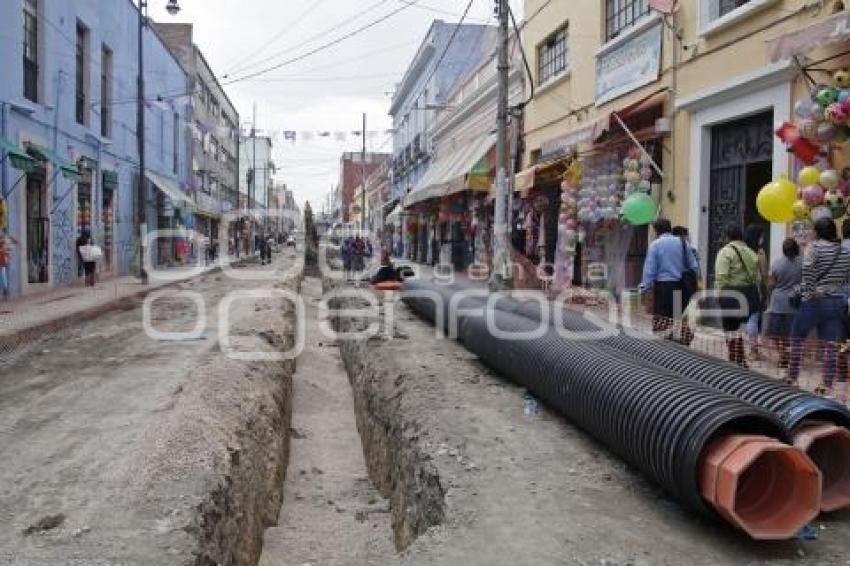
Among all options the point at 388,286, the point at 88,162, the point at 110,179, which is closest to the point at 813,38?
the point at 388,286

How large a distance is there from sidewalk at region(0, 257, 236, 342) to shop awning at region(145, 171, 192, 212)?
7.49 m

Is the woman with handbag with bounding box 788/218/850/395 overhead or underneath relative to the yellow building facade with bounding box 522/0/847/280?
underneath

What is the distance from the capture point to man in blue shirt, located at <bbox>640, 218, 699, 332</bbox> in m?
8.45

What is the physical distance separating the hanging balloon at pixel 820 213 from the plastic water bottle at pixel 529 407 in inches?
125

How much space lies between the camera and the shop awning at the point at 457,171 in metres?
20.1

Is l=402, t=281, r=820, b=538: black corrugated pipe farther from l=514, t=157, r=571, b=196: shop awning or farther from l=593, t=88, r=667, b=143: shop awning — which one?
l=514, t=157, r=571, b=196: shop awning

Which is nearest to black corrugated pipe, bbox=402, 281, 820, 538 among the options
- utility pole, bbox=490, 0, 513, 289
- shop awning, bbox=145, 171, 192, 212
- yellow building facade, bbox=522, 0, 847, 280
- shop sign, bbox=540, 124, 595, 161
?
yellow building facade, bbox=522, 0, 847, 280

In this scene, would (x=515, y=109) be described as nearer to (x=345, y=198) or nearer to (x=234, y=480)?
(x=234, y=480)

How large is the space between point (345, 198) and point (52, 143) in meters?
74.8

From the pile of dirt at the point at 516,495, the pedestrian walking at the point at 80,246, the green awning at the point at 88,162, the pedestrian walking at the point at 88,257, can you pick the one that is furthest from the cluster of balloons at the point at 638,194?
the green awning at the point at 88,162

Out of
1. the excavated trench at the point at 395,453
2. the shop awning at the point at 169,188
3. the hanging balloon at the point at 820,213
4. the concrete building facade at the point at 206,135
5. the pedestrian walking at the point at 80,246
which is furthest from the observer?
the concrete building facade at the point at 206,135

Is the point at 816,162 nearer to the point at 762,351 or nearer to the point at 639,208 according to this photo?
the point at 762,351

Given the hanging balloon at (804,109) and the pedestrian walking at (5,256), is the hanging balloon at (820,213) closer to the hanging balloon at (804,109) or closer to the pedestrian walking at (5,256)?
the hanging balloon at (804,109)

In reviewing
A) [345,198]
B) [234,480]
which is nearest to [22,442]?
[234,480]
